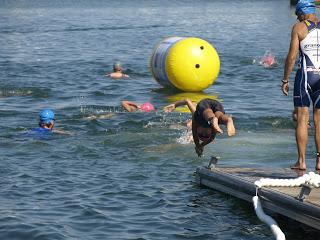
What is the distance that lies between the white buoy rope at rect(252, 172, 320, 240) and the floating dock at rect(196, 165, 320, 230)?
10 centimetres

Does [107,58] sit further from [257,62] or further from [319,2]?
[319,2]

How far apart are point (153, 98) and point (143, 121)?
415 cm

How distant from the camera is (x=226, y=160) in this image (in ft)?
48.8

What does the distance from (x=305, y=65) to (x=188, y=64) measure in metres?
11.2

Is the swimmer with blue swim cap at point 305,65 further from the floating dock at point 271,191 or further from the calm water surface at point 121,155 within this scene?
the calm water surface at point 121,155

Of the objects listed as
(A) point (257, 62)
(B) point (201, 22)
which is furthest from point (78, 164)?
(B) point (201, 22)

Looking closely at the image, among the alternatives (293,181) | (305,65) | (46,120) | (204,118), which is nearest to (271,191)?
(293,181)

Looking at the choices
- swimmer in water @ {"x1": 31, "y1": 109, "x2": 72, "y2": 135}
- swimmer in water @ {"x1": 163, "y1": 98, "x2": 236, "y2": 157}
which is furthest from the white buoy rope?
swimmer in water @ {"x1": 31, "y1": 109, "x2": 72, "y2": 135}

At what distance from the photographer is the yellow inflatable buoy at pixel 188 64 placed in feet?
72.3

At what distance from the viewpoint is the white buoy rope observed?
32.3 feet

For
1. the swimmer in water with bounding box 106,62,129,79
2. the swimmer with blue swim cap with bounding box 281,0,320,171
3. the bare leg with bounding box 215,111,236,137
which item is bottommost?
the swimmer in water with bounding box 106,62,129,79

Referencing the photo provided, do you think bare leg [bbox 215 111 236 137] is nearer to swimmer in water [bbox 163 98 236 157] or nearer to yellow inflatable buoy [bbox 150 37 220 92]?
swimmer in water [bbox 163 98 236 157]

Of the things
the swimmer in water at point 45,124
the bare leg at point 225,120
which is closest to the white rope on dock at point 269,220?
the bare leg at point 225,120

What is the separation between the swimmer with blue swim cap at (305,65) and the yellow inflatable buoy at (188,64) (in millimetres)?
11027
